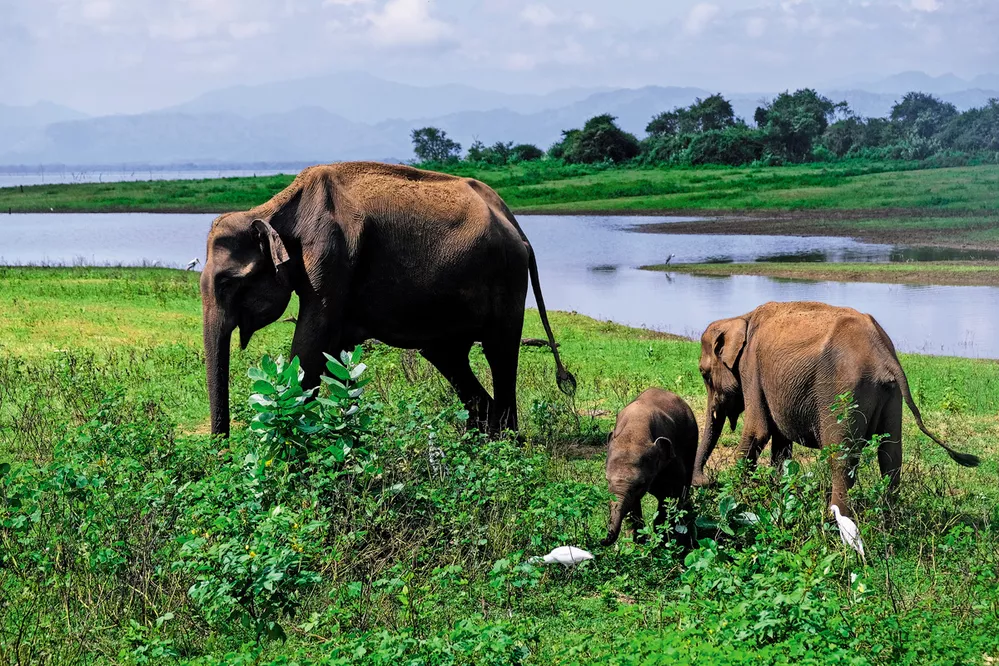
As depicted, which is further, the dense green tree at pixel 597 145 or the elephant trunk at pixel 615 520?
the dense green tree at pixel 597 145

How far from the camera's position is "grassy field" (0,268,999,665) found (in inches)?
225

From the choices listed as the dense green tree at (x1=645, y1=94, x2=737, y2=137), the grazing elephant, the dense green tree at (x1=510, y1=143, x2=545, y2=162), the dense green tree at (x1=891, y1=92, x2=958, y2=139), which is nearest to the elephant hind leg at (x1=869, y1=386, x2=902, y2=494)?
the grazing elephant

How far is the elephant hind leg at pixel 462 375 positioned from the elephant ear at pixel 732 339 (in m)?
2.33

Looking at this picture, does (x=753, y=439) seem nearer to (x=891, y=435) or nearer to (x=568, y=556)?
(x=891, y=435)

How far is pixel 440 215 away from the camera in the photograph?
32.4ft

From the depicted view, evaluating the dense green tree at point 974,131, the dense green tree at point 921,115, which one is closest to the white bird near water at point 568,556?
the dense green tree at point 974,131

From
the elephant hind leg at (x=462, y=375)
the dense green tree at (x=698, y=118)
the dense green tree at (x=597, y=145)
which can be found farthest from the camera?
the dense green tree at (x=698, y=118)

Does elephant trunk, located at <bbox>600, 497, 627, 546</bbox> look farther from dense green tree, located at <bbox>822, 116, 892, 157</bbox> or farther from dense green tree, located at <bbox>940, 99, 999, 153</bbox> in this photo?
dense green tree, located at <bbox>822, 116, 892, 157</bbox>

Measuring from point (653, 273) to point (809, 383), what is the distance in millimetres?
28406

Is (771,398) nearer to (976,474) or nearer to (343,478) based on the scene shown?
(976,474)

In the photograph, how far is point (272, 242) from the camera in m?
9.05

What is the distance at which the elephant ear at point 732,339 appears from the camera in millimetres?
9328

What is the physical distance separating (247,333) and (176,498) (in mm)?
2606

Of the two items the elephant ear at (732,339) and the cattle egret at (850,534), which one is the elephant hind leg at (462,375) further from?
the cattle egret at (850,534)
